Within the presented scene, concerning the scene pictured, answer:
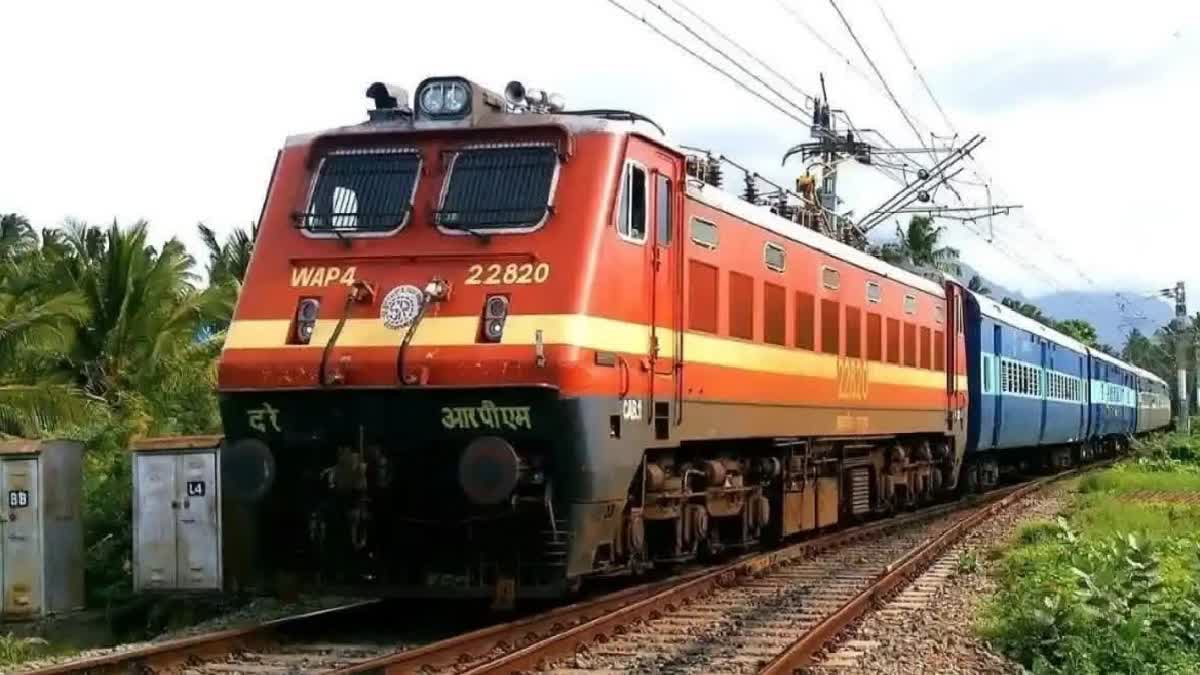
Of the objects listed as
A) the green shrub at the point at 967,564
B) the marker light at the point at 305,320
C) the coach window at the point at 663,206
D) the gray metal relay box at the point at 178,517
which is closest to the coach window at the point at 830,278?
the green shrub at the point at 967,564

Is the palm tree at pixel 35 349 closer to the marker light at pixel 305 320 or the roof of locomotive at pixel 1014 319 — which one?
the marker light at pixel 305 320

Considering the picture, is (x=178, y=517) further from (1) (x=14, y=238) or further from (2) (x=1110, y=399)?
(2) (x=1110, y=399)

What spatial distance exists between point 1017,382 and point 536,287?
63.1 feet

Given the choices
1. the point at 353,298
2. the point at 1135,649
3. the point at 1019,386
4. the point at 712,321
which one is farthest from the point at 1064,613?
the point at 1019,386

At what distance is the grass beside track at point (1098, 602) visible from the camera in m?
8.26

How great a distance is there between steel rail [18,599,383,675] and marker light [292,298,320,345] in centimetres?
197

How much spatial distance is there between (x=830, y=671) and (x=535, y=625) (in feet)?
7.15

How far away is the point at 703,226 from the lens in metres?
11.7

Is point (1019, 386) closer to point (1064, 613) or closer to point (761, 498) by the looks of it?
point (761, 498)

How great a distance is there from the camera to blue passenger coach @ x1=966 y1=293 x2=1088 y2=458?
23500mm

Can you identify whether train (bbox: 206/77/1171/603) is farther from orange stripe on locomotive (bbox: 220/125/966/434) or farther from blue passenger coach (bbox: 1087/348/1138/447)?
blue passenger coach (bbox: 1087/348/1138/447)

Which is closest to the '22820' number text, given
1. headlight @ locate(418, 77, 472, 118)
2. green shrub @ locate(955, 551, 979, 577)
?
headlight @ locate(418, 77, 472, 118)

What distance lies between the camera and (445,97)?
1056 cm

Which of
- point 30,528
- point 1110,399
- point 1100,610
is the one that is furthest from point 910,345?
point 1110,399
